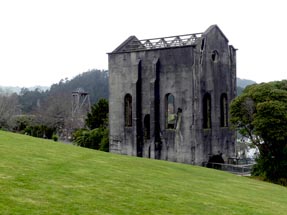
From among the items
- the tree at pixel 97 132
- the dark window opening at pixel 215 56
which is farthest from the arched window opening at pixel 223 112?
the tree at pixel 97 132

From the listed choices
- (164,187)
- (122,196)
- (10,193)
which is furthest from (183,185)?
(10,193)

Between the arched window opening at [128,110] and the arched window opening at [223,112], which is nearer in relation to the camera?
the arched window opening at [223,112]

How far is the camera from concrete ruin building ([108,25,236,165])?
28.7m

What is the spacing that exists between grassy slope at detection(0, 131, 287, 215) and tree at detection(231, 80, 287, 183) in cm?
892

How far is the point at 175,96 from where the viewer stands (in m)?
29.3

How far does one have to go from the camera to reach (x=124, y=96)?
3256cm

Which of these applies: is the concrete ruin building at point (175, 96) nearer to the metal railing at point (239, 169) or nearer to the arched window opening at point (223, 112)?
the arched window opening at point (223, 112)

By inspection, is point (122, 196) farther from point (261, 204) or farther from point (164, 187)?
point (261, 204)

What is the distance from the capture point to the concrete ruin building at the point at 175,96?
2873 cm

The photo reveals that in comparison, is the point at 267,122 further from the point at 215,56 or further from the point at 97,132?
the point at 97,132

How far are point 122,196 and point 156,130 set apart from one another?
2013cm

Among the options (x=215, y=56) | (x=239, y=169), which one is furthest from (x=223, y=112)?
(x=239, y=169)

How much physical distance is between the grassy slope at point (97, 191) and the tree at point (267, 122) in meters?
8.92

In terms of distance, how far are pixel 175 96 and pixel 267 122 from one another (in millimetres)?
7977
